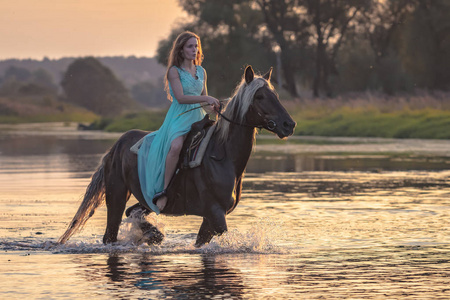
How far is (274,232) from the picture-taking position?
11.5 meters

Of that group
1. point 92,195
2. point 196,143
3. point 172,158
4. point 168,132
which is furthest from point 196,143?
point 92,195

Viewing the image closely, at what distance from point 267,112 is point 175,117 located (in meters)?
1.08

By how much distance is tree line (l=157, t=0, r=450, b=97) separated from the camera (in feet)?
220

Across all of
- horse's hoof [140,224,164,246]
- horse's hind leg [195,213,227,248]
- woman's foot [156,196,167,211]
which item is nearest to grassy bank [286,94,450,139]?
horse's hoof [140,224,164,246]

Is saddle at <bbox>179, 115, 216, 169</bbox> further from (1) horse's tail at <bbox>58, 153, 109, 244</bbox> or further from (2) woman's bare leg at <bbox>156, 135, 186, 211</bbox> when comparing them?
(1) horse's tail at <bbox>58, 153, 109, 244</bbox>

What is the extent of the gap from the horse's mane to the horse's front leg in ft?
2.37

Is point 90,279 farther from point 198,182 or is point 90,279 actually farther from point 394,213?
point 394,213

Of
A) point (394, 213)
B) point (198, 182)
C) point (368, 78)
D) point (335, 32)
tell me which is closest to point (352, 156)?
point (394, 213)

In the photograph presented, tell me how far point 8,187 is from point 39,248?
8.15 metres

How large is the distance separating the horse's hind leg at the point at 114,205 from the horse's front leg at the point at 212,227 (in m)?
1.08

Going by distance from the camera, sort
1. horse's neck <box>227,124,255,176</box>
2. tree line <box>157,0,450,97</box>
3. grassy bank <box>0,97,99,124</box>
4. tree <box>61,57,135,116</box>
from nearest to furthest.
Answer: horse's neck <box>227,124,255,176</box> → tree line <box>157,0,450,97</box> → grassy bank <box>0,97,99,124</box> → tree <box>61,57,135,116</box>

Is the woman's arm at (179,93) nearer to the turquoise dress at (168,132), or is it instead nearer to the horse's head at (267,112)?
the turquoise dress at (168,132)

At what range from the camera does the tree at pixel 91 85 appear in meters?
117

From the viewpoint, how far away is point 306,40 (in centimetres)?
7269
